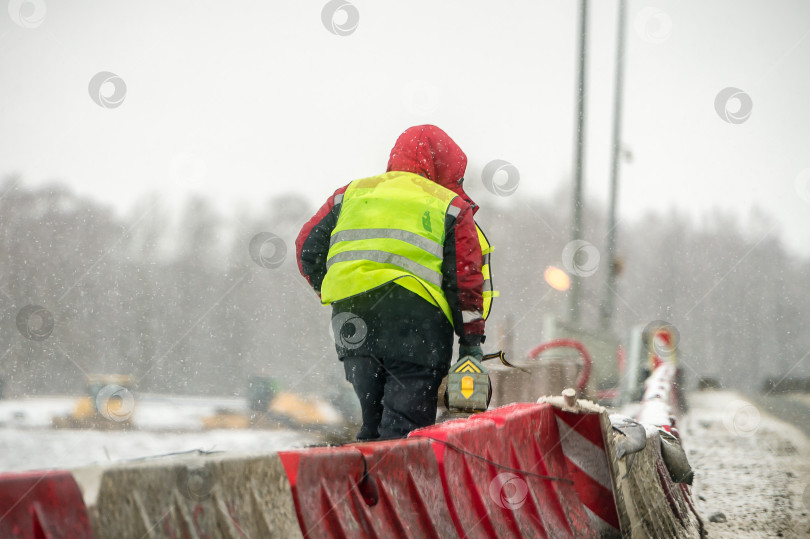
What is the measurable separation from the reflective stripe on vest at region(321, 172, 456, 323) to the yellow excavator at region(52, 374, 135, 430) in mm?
6338

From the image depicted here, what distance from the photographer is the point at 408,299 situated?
12.4 feet

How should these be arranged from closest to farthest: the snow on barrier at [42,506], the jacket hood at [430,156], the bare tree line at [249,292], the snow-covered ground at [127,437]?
the snow on barrier at [42,506] < the jacket hood at [430,156] < the snow-covered ground at [127,437] < the bare tree line at [249,292]

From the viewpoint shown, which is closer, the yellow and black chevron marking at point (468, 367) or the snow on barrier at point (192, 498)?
the snow on barrier at point (192, 498)

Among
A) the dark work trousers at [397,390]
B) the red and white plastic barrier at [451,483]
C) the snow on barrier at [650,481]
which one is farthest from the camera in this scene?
the dark work trousers at [397,390]

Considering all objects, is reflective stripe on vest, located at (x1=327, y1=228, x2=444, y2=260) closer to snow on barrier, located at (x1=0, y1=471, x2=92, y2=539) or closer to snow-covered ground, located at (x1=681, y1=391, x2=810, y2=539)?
snow-covered ground, located at (x1=681, y1=391, x2=810, y2=539)

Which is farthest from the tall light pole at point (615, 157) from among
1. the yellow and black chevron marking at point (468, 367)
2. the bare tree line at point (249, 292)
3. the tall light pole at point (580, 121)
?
the yellow and black chevron marking at point (468, 367)

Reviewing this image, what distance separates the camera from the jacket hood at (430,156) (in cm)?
413

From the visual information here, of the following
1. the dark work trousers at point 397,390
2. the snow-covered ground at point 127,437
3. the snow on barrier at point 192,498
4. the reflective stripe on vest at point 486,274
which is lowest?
the snow-covered ground at point 127,437

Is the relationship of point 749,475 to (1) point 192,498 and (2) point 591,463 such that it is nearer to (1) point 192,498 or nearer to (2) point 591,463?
(2) point 591,463

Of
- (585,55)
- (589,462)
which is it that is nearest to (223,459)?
(589,462)

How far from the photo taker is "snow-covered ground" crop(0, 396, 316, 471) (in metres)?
6.10

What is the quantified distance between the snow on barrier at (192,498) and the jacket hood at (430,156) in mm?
2394

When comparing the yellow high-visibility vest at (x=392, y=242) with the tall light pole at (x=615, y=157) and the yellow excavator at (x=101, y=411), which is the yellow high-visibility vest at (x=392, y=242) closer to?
the yellow excavator at (x=101, y=411)

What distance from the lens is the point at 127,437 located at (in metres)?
8.45
